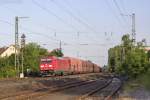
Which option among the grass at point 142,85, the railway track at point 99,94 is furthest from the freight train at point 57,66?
the railway track at point 99,94

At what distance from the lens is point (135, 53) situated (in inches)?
1927

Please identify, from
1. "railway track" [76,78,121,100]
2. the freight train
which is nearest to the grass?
"railway track" [76,78,121,100]

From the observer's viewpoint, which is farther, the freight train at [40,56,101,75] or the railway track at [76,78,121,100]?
the freight train at [40,56,101,75]

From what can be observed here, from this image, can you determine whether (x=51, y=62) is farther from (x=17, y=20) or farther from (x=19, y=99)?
(x=19, y=99)

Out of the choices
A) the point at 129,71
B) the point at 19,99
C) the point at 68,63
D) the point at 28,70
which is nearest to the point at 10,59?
the point at 28,70

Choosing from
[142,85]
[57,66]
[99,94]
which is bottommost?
[99,94]

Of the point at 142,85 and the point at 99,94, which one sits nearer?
the point at 99,94

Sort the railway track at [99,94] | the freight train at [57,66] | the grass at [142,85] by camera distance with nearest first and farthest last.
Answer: the railway track at [99,94] → the grass at [142,85] → the freight train at [57,66]

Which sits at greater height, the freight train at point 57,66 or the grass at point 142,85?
the freight train at point 57,66

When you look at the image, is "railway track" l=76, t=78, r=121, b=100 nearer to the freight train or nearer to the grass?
the grass

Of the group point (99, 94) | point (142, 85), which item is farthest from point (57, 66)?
point (99, 94)

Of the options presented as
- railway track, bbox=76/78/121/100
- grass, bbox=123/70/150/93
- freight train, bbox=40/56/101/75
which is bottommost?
railway track, bbox=76/78/121/100

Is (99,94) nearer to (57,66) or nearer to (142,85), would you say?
(142,85)

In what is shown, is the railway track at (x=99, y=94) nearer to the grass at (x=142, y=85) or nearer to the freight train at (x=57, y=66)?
the grass at (x=142, y=85)
